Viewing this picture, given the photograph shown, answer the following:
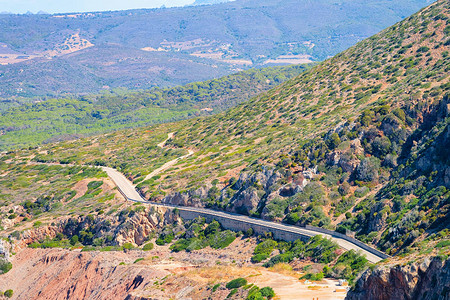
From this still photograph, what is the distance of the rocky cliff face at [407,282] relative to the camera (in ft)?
83.9

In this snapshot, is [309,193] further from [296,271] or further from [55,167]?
[55,167]

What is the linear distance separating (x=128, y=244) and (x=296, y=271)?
89.1ft

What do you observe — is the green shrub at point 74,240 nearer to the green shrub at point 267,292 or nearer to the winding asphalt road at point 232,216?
the winding asphalt road at point 232,216

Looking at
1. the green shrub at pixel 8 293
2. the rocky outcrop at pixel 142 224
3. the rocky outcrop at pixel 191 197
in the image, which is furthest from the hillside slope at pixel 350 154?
the green shrub at pixel 8 293

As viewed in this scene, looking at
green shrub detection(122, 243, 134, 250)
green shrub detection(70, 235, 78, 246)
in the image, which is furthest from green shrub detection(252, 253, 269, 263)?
green shrub detection(70, 235, 78, 246)

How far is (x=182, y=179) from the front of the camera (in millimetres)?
80750

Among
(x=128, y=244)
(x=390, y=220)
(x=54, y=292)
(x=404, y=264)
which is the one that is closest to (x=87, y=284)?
Result: (x=54, y=292)

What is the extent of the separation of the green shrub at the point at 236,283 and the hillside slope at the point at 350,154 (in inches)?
482

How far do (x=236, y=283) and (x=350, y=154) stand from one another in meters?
26.0

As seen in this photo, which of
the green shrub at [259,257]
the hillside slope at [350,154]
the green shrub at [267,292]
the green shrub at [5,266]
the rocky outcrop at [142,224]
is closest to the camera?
the green shrub at [267,292]

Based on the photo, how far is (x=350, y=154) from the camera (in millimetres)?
60281

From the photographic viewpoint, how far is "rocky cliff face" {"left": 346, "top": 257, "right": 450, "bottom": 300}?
25562 millimetres

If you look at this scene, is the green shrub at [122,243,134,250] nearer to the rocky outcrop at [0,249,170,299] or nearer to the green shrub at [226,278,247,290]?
the rocky outcrop at [0,249,170,299]

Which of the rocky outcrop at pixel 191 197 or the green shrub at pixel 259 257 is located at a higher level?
the rocky outcrop at pixel 191 197
